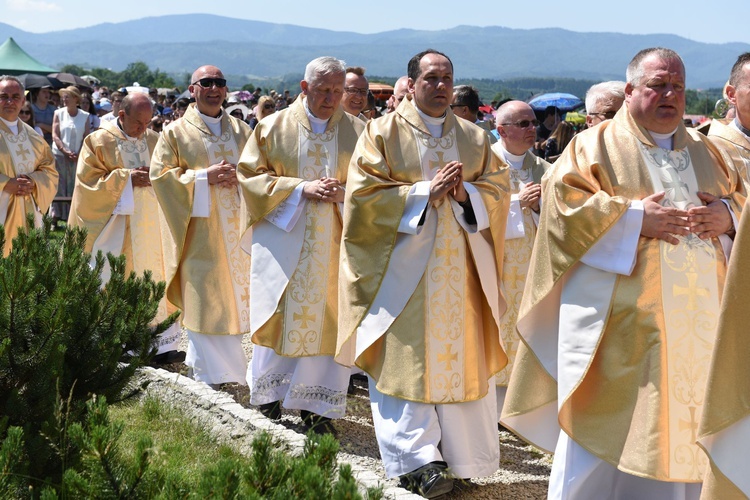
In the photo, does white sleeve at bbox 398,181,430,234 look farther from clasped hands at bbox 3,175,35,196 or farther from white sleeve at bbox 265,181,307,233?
clasped hands at bbox 3,175,35,196

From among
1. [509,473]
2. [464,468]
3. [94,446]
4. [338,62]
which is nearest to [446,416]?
[464,468]

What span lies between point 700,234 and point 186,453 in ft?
9.25

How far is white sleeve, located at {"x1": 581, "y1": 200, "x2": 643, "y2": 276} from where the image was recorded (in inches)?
179

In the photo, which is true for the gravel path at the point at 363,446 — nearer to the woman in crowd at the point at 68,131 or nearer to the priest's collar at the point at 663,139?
the priest's collar at the point at 663,139

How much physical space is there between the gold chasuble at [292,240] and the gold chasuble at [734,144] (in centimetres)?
244

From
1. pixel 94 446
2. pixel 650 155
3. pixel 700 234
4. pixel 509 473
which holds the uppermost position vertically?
pixel 650 155

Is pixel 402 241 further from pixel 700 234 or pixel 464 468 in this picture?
pixel 700 234

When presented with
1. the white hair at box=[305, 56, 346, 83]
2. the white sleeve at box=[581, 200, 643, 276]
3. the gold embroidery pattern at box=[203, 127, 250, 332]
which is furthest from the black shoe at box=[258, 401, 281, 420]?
the white sleeve at box=[581, 200, 643, 276]

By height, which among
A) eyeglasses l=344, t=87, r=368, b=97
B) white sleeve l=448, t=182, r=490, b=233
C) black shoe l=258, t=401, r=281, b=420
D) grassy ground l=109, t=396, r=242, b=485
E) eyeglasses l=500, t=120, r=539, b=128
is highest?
eyeglasses l=344, t=87, r=368, b=97

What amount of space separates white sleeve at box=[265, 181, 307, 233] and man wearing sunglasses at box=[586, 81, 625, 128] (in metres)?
1.83

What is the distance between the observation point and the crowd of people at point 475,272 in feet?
14.8

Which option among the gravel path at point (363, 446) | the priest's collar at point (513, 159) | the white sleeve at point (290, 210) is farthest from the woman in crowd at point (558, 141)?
the white sleeve at point (290, 210)

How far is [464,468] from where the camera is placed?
559 cm

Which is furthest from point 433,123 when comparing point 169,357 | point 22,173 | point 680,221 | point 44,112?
point 44,112
